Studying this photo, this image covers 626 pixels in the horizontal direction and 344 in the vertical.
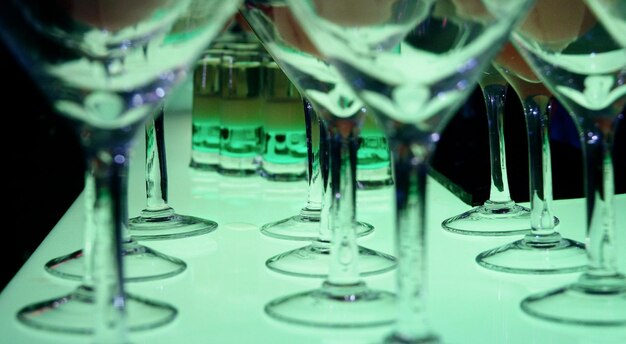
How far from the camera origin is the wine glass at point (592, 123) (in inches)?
27.0

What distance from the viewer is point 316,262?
81cm

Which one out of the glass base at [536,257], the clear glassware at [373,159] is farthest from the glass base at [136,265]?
the clear glassware at [373,159]

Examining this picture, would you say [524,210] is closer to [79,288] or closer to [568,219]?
[568,219]

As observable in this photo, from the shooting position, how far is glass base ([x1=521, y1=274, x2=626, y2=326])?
66 centimetres

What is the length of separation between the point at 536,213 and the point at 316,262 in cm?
19

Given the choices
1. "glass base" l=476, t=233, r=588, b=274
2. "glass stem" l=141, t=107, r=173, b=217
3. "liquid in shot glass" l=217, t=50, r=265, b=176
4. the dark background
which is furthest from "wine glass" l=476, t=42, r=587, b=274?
"liquid in shot glass" l=217, t=50, r=265, b=176

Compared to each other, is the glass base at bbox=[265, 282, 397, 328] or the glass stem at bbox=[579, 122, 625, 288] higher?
the glass stem at bbox=[579, 122, 625, 288]

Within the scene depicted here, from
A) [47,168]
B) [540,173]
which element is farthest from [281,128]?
[540,173]

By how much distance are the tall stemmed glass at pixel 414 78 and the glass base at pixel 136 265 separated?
264 mm

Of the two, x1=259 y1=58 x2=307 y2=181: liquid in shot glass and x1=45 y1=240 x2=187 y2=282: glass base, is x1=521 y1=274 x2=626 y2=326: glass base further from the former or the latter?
x1=259 y1=58 x2=307 y2=181: liquid in shot glass

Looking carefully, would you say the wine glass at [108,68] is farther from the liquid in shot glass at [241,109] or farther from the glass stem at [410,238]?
the liquid in shot glass at [241,109]

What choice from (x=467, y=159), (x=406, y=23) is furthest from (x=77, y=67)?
(x=467, y=159)

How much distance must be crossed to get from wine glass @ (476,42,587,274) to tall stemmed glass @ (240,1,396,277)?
0.30ft

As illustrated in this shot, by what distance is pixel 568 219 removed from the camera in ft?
3.31
